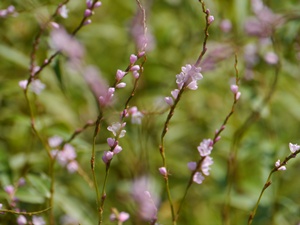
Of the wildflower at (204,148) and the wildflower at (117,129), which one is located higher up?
the wildflower at (117,129)

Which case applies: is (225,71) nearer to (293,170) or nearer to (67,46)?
(293,170)

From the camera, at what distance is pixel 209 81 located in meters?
2.77

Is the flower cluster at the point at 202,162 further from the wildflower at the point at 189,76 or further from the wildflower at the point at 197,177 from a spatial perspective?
the wildflower at the point at 189,76

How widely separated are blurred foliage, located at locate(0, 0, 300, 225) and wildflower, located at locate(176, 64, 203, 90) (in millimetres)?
616

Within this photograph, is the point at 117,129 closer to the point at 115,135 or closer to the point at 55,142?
the point at 115,135

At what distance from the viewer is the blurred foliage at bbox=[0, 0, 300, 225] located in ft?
6.72

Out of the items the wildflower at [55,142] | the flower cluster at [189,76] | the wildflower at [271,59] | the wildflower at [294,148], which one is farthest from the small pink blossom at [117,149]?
the wildflower at [271,59]

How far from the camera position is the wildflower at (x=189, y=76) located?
3.89ft

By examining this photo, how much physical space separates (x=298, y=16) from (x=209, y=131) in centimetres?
79

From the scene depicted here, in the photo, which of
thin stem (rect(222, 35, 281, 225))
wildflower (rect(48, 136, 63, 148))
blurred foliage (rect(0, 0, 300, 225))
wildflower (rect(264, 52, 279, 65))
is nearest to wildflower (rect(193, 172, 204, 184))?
thin stem (rect(222, 35, 281, 225))

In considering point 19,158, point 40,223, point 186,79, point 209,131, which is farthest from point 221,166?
point 186,79

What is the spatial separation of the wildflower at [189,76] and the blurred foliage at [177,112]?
0.62m

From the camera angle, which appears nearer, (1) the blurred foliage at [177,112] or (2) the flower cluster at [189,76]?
(2) the flower cluster at [189,76]

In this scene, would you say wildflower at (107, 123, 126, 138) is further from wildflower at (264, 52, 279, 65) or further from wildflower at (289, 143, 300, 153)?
wildflower at (264, 52, 279, 65)
